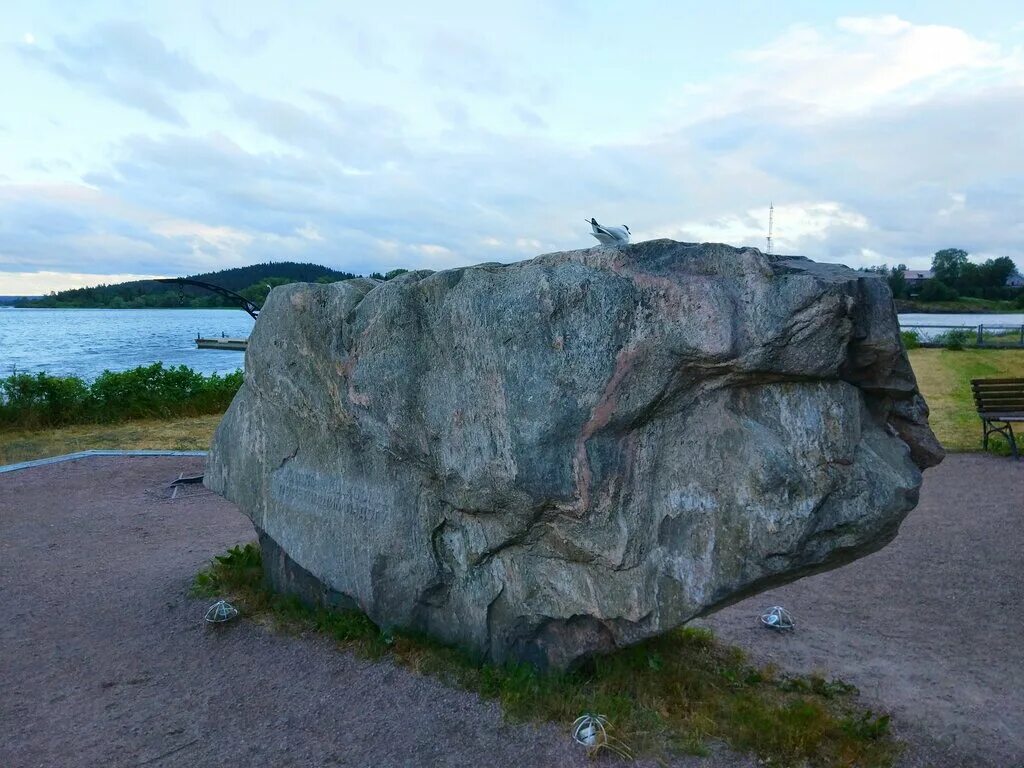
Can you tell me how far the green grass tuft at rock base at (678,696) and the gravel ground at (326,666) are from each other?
0.44 feet

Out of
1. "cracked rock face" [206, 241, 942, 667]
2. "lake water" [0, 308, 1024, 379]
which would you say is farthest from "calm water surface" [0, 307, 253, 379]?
"cracked rock face" [206, 241, 942, 667]

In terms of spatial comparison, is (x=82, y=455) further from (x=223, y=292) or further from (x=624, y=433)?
(x=624, y=433)

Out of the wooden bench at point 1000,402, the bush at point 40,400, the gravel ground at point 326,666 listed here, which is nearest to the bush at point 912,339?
the wooden bench at point 1000,402

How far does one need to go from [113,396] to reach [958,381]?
63.4ft

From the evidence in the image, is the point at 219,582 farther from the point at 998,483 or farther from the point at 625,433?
the point at 998,483

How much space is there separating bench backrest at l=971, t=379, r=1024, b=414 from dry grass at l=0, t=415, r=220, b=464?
12.3 meters

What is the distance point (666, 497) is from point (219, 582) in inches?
170

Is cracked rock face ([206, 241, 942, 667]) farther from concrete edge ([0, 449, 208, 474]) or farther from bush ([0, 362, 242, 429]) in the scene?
bush ([0, 362, 242, 429])

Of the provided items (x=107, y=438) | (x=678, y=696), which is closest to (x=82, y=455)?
(x=107, y=438)

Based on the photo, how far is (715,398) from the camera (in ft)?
14.3

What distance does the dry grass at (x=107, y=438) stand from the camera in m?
13.6

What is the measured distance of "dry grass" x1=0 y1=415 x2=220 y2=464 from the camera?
13609 millimetres

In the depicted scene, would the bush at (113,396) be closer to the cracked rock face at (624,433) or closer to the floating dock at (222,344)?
the cracked rock face at (624,433)

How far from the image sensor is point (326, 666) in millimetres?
5551
